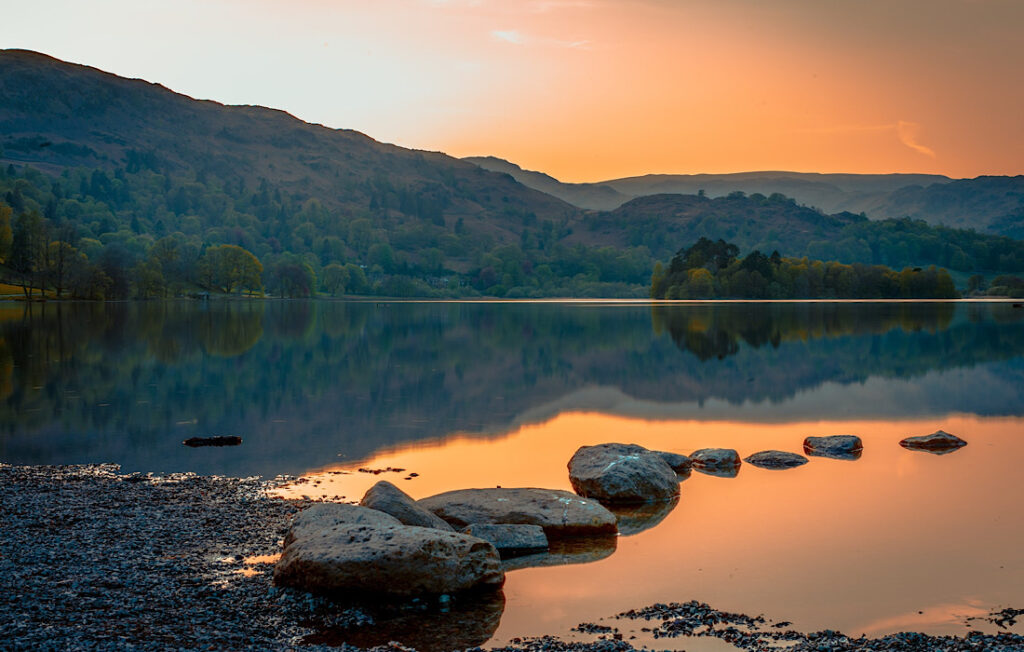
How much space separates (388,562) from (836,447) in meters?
17.5

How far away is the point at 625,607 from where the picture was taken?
12.6m

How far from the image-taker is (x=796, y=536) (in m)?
16.3

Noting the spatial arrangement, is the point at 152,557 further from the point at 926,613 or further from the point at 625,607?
the point at 926,613

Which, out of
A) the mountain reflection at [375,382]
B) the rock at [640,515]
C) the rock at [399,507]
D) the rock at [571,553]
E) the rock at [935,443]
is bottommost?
the mountain reflection at [375,382]

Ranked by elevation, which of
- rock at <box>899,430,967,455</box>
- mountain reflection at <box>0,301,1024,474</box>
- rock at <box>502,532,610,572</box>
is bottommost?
mountain reflection at <box>0,301,1024,474</box>

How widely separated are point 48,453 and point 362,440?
9.33 meters

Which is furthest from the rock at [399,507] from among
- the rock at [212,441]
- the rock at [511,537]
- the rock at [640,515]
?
the rock at [212,441]

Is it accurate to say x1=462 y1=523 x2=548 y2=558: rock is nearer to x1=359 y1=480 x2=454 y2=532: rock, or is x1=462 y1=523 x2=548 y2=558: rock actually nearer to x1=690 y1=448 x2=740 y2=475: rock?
x1=359 y1=480 x2=454 y2=532: rock

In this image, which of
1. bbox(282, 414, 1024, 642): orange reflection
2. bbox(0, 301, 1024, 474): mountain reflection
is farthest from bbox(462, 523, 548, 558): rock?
bbox(0, 301, 1024, 474): mountain reflection

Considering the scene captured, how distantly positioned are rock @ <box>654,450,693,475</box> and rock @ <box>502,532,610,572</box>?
258 inches

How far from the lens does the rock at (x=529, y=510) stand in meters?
16.9

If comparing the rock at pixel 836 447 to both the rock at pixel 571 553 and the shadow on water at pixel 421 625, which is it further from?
the shadow on water at pixel 421 625

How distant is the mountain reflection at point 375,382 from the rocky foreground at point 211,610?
6.81 metres

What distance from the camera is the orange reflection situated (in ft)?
41.9
